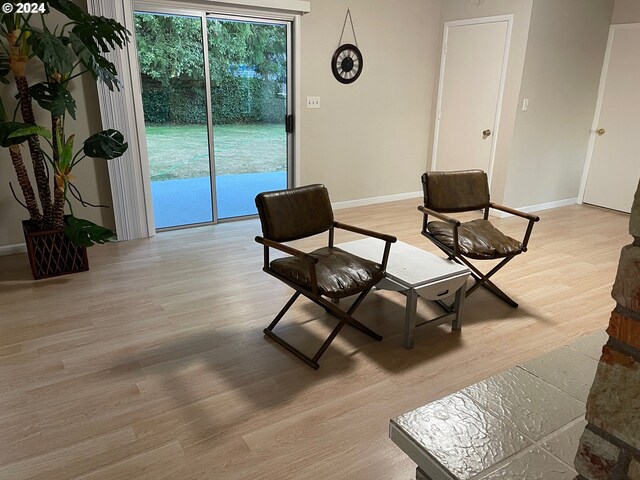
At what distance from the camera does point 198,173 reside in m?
4.79

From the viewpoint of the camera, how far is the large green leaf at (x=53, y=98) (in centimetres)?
305

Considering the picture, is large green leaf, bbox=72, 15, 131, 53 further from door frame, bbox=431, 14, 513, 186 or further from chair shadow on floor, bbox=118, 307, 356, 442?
door frame, bbox=431, 14, 513, 186

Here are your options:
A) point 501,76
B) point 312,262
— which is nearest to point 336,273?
point 312,262

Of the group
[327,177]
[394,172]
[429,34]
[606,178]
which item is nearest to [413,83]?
[429,34]

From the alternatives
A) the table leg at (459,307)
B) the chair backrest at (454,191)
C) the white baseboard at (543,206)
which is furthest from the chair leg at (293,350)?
the white baseboard at (543,206)

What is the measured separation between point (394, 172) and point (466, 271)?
3354mm

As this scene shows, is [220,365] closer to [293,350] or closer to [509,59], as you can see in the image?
[293,350]

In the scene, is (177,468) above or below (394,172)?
below

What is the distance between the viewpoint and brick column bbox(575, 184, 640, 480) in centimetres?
79

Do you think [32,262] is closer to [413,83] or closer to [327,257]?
[327,257]

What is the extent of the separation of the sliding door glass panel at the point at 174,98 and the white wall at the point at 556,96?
10.9 feet

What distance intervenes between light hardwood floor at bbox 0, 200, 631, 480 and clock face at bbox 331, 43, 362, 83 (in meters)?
2.44

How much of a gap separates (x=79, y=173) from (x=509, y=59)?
4.39 meters

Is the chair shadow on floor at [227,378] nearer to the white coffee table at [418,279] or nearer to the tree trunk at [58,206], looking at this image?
the white coffee table at [418,279]
